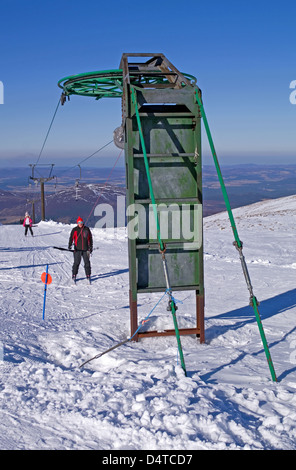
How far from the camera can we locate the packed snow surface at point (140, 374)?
404 centimetres

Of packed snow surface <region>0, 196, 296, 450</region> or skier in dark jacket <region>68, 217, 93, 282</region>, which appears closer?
packed snow surface <region>0, 196, 296, 450</region>

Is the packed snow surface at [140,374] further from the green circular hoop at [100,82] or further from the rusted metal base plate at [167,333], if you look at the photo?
the green circular hoop at [100,82]

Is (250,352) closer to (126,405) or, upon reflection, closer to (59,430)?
(126,405)

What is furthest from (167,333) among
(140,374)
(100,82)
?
(100,82)

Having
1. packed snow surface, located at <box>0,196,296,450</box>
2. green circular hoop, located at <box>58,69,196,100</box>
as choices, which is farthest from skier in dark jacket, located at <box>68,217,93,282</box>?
green circular hoop, located at <box>58,69,196,100</box>

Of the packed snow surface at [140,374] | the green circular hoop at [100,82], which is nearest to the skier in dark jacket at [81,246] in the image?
the packed snow surface at [140,374]

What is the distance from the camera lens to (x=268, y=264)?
16.4m

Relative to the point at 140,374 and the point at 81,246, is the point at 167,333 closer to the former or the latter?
the point at 140,374

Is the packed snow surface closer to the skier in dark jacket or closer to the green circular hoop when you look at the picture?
the skier in dark jacket

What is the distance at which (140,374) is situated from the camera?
18.2 feet

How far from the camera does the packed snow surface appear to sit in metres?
4.04

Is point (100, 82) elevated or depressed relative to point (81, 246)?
elevated

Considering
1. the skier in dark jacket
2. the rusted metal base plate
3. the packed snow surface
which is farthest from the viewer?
the skier in dark jacket
